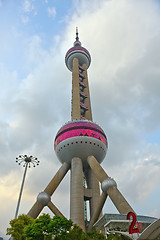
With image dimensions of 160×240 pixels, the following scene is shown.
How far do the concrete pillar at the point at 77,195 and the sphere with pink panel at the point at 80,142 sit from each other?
1.96 metres

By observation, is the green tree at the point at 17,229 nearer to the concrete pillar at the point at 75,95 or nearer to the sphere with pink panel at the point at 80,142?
the sphere with pink panel at the point at 80,142

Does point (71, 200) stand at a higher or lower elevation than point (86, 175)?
lower

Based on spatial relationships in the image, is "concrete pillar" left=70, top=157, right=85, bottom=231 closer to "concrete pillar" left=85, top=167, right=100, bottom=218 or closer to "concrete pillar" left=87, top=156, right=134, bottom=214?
"concrete pillar" left=85, top=167, right=100, bottom=218

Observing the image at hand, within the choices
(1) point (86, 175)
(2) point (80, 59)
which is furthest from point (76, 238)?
(2) point (80, 59)

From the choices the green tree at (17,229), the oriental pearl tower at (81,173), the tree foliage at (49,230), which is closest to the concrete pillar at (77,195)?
the oriental pearl tower at (81,173)

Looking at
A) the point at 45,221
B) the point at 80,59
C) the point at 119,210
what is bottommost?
the point at 45,221

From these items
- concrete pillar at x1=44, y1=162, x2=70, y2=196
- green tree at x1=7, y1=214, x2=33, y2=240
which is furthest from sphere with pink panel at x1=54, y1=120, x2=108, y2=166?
green tree at x1=7, y1=214, x2=33, y2=240

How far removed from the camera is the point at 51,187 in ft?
133

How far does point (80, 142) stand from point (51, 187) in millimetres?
10145

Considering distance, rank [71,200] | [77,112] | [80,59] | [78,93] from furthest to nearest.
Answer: [80,59], [78,93], [77,112], [71,200]

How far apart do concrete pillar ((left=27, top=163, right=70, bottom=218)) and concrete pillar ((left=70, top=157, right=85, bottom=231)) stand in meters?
2.55

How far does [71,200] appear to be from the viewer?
3900 cm

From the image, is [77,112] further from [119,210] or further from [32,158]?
[119,210]

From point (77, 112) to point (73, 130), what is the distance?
34.4ft
